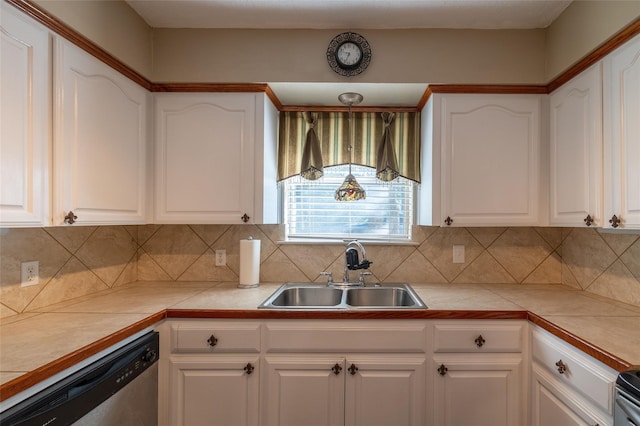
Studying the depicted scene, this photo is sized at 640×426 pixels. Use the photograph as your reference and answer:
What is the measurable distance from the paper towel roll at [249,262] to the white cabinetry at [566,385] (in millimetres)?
1518

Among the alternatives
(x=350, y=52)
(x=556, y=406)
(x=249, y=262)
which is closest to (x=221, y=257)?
(x=249, y=262)

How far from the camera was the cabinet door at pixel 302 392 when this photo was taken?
156cm

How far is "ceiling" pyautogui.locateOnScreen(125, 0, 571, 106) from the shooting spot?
1721 millimetres

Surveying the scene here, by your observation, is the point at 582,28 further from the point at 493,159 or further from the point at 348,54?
the point at 348,54

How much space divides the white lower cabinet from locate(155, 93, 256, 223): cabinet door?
89 centimetres

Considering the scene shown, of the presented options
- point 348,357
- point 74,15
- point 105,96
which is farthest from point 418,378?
point 74,15

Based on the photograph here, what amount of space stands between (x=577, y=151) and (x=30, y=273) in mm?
2724

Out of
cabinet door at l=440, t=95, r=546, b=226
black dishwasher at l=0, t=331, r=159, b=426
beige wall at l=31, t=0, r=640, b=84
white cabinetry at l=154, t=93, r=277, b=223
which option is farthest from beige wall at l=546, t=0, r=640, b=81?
black dishwasher at l=0, t=331, r=159, b=426

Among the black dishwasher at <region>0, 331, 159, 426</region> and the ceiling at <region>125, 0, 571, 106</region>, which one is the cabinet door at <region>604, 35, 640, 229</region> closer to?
the ceiling at <region>125, 0, 571, 106</region>

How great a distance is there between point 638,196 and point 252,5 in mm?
1998

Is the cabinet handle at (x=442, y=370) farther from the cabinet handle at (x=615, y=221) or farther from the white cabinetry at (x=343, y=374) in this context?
the cabinet handle at (x=615, y=221)

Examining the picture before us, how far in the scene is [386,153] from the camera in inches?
89.1

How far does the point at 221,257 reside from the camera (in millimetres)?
2260

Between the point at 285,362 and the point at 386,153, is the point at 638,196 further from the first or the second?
the point at 285,362
